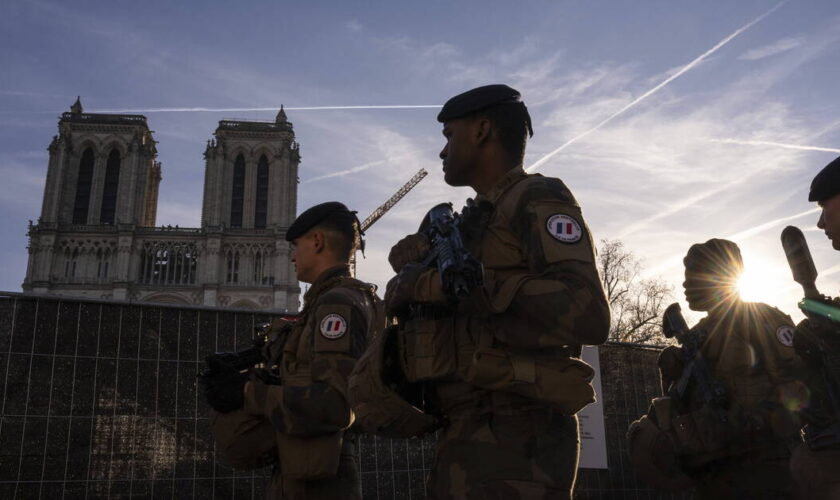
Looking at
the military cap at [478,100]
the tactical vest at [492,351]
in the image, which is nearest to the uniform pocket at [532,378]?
the tactical vest at [492,351]

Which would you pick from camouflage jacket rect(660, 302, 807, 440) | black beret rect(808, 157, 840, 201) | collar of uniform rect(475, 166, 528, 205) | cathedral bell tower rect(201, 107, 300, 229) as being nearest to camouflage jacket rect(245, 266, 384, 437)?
collar of uniform rect(475, 166, 528, 205)

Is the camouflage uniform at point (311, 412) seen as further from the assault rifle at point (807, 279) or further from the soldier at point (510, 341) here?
the assault rifle at point (807, 279)

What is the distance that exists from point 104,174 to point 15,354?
74608 mm

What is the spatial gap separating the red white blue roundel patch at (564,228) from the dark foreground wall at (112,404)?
4.72 metres

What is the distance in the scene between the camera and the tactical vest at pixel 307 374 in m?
3.38

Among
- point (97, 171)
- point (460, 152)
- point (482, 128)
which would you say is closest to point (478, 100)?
point (482, 128)

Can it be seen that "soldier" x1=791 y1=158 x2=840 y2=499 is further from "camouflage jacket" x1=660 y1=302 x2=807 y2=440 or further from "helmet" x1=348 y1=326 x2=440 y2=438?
"helmet" x1=348 y1=326 x2=440 y2=438

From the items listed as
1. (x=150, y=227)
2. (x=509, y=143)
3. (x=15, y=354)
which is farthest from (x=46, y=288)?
(x=509, y=143)

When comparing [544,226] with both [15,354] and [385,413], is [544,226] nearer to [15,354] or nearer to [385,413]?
[385,413]

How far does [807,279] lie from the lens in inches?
131

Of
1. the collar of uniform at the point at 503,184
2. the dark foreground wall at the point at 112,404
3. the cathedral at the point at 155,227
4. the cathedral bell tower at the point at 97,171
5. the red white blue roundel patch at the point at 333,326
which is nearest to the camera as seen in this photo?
the collar of uniform at the point at 503,184

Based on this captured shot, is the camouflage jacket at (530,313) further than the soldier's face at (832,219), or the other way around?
the soldier's face at (832,219)

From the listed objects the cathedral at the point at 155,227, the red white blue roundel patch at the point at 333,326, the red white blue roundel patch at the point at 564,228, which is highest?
the cathedral at the point at 155,227

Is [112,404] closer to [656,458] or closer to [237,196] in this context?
[656,458]
